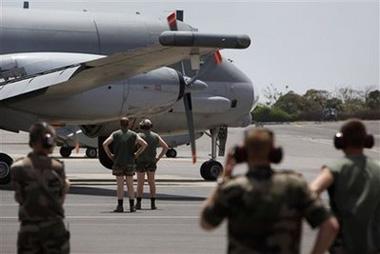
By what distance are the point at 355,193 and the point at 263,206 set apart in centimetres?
158

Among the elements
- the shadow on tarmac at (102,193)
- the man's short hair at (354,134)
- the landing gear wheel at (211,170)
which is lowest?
the landing gear wheel at (211,170)

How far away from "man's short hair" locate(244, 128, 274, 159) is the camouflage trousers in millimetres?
2104

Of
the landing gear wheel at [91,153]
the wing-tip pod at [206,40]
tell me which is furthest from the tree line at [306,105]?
the wing-tip pod at [206,40]

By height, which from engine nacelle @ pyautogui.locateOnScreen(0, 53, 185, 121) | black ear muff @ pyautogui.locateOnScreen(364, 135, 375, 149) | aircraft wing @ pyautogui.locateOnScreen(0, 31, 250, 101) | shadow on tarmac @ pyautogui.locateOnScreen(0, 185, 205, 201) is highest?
black ear muff @ pyautogui.locateOnScreen(364, 135, 375, 149)

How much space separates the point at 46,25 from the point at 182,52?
589cm

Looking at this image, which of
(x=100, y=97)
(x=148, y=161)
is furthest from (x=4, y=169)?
(x=148, y=161)

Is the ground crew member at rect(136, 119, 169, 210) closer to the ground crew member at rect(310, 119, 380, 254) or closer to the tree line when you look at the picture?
the ground crew member at rect(310, 119, 380, 254)

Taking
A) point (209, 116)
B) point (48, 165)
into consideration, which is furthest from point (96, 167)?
point (48, 165)

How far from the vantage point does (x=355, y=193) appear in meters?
8.35

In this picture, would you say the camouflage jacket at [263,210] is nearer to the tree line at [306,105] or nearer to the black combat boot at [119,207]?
the black combat boot at [119,207]

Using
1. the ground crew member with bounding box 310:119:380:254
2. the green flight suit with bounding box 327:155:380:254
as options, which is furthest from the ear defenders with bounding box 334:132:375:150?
the green flight suit with bounding box 327:155:380:254

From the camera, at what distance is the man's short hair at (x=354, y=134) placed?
8367mm

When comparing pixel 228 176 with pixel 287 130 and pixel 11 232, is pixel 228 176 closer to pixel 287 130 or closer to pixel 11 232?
pixel 11 232

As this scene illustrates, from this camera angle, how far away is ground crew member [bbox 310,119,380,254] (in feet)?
27.2
